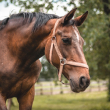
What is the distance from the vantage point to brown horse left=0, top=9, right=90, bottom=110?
112 inches

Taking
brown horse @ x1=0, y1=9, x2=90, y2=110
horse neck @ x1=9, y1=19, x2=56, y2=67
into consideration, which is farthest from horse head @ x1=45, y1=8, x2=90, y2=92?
horse neck @ x1=9, y1=19, x2=56, y2=67

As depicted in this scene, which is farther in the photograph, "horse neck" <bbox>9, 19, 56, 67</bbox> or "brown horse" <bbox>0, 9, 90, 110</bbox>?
"horse neck" <bbox>9, 19, 56, 67</bbox>

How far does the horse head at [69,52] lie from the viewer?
2659 millimetres

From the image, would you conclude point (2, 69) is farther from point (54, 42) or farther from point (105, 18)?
point (105, 18)

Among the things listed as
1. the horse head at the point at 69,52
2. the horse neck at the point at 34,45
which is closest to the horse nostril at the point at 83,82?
the horse head at the point at 69,52

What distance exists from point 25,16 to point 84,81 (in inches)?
63.3

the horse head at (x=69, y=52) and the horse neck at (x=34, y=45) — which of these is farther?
the horse neck at (x=34, y=45)

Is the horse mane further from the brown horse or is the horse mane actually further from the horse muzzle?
the horse muzzle

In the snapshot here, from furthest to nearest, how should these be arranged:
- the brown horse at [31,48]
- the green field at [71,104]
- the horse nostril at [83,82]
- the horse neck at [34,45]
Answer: the green field at [71,104]
the horse neck at [34,45]
the brown horse at [31,48]
the horse nostril at [83,82]

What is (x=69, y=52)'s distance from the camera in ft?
9.23

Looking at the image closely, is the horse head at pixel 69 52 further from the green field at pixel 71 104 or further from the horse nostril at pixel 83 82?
the green field at pixel 71 104

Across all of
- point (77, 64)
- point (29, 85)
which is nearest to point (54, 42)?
point (77, 64)

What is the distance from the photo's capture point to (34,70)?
353 centimetres

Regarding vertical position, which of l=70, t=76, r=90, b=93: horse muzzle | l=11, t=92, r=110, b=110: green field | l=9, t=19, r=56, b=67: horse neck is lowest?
l=11, t=92, r=110, b=110: green field
